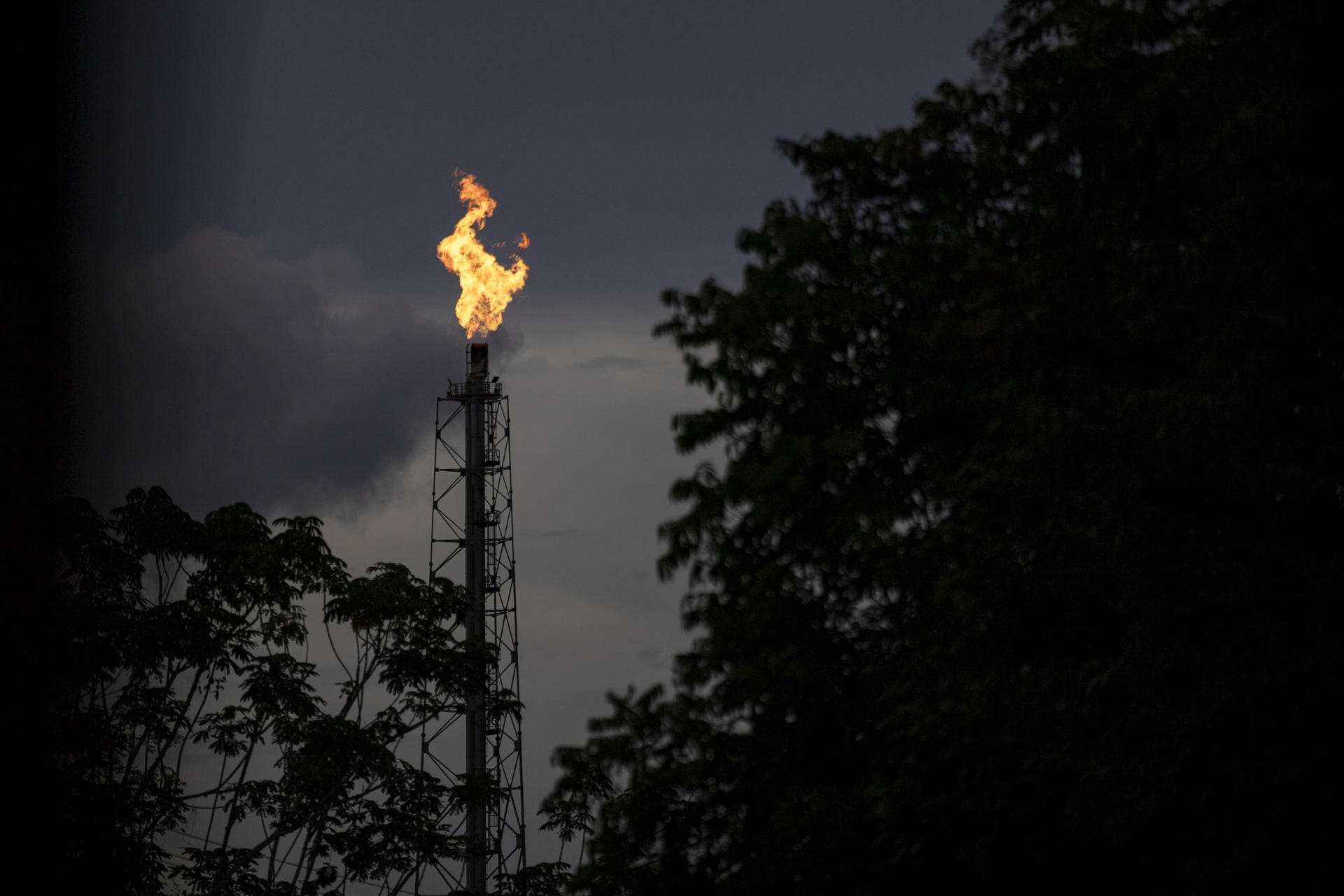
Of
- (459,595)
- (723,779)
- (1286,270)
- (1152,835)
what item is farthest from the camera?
(459,595)

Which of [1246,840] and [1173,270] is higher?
[1173,270]

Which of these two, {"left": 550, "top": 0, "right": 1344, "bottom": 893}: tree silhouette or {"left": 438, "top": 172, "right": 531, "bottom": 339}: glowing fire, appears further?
{"left": 438, "top": 172, "right": 531, "bottom": 339}: glowing fire

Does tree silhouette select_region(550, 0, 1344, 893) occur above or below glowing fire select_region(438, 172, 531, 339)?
below

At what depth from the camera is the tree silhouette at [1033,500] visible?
352 inches

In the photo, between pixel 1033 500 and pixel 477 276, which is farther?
pixel 477 276

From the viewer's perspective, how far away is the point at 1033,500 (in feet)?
32.1

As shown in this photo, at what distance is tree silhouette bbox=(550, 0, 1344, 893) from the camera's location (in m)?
8.95

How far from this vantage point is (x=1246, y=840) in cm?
893

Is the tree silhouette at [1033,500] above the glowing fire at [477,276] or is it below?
below

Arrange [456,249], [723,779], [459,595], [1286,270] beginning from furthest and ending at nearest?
[456,249], [459,595], [723,779], [1286,270]

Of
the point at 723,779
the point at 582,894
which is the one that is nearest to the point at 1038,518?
the point at 723,779

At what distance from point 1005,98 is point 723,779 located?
7239mm

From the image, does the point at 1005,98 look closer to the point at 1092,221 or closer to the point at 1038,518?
the point at 1092,221

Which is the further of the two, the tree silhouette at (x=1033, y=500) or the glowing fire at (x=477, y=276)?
the glowing fire at (x=477, y=276)
